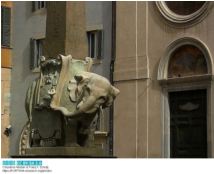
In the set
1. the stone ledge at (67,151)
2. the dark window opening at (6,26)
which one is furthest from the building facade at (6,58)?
the stone ledge at (67,151)

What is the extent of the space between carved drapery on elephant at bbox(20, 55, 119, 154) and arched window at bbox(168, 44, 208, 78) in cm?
1049

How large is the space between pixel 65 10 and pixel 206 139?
33.5 ft

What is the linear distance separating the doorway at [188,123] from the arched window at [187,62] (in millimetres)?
579

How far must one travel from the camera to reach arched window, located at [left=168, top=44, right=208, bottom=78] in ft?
60.0

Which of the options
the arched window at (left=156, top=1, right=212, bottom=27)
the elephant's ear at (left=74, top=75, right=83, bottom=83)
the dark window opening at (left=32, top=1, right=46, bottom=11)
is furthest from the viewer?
the dark window opening at (left=32, top=1, right=46, bottom=11)

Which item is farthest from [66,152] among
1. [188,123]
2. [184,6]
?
[184,6]

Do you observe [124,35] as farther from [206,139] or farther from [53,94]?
[53,94]

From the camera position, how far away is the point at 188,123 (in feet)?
60.5

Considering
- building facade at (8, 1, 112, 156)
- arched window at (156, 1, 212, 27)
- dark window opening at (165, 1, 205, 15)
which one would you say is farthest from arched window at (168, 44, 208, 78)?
building facade at (8, 1, 112, 156)

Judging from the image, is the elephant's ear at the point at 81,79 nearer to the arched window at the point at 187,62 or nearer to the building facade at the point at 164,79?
the building facade at the point at 164,79

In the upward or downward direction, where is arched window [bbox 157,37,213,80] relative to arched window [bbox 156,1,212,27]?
downward

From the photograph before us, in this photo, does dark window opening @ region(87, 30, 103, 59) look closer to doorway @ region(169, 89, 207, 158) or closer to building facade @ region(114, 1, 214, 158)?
building facade @ region(114, 1, 214, 158)

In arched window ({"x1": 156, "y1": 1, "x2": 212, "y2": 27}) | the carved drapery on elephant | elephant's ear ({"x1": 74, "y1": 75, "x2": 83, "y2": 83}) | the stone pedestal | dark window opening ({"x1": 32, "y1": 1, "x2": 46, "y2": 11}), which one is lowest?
the stone pedestal

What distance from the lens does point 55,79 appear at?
797 cm
